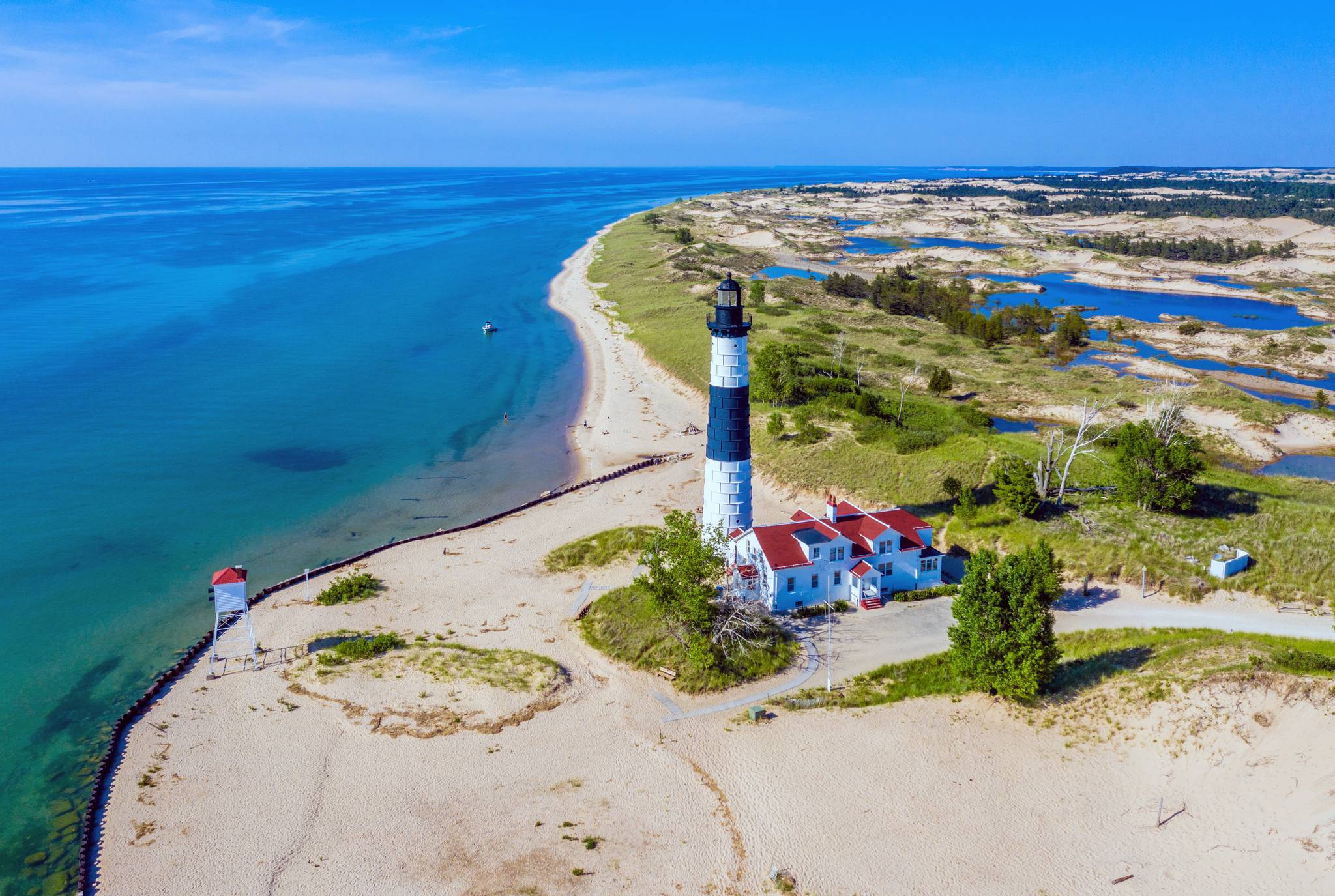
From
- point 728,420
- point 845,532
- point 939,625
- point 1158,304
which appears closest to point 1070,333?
point 1158,304

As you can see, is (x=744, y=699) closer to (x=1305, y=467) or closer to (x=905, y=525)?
(x=905, y=525)

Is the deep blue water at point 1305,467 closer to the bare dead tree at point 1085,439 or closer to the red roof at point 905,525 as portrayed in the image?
the bare dead tree at point 1085,439

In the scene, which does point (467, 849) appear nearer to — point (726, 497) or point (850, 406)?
point (726, 497)

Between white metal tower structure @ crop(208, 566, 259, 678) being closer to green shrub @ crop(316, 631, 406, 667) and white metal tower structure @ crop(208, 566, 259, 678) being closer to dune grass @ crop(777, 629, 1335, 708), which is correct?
green shrub @ crop(316, 631, 406, 667)

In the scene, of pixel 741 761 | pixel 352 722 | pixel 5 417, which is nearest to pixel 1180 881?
pixel 741 761

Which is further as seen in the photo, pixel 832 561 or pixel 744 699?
pixel 832 561

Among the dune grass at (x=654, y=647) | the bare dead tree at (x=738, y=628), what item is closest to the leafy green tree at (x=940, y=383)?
the dune grass at (x=654, y=647)

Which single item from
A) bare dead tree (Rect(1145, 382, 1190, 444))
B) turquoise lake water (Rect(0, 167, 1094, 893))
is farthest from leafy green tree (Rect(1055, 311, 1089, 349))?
turquoise lake water (Rect(0, 167, 1094, 893))
